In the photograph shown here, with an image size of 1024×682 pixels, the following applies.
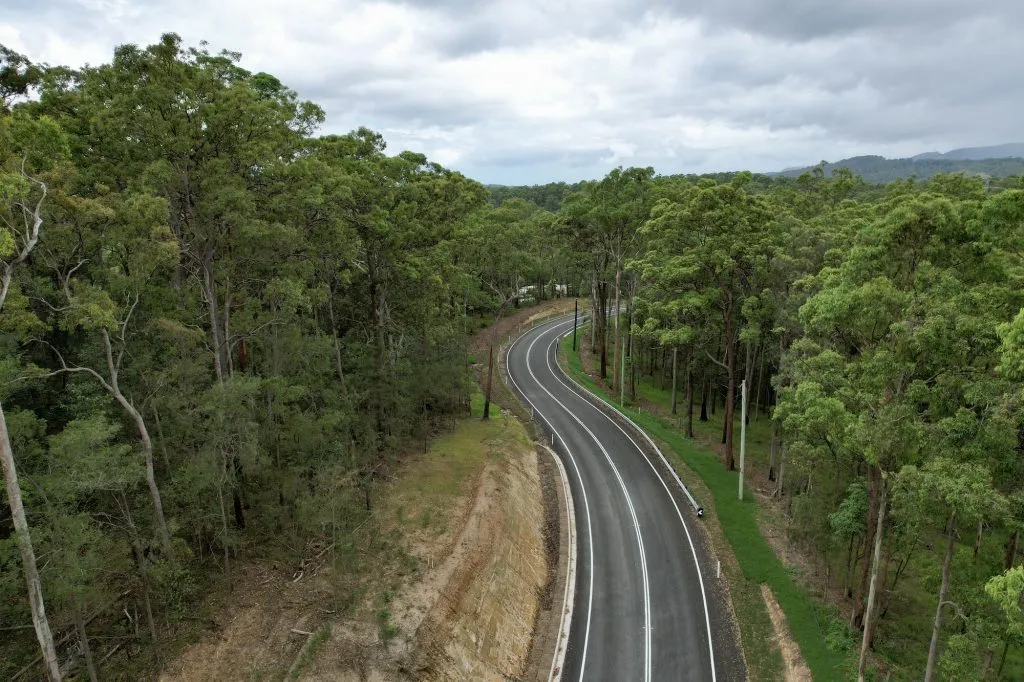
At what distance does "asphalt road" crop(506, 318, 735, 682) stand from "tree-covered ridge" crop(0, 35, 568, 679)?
11029 mm

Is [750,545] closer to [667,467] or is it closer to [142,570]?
[667,467]

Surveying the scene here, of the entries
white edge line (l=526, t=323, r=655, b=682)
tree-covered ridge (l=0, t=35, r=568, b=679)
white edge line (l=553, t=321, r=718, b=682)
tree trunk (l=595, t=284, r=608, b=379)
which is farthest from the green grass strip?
tree-covered ridge (l=0, t=35, r=568, b=679)

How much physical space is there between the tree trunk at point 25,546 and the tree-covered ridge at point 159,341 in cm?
5

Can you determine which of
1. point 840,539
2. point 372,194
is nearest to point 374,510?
point 372,194

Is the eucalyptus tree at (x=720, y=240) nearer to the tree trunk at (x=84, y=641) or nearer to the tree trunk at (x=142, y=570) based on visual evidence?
the tree trunk at (x=142, y=570)

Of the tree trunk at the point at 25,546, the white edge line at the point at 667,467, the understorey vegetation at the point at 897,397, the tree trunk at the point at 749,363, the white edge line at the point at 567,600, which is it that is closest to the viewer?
the tree trunk at the point at 25,546

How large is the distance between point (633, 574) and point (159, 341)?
22.4 metres

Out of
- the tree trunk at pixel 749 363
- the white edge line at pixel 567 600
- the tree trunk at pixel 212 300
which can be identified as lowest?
the white edge line at pixel 567 600

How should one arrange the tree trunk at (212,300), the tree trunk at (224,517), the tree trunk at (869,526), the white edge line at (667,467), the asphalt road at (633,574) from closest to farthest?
the tree trunk at (224,517), the tree trunk at (212,300), the tree trunk at (869,526), the asphalt road at (633,574), the white edge line at (667,467)

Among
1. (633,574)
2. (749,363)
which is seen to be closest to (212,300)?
(633,574)

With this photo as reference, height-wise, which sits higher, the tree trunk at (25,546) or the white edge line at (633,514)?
the tree trunk at (25,546)

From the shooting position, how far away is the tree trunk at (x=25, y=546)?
12172mm

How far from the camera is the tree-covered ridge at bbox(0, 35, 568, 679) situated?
14.2 metres

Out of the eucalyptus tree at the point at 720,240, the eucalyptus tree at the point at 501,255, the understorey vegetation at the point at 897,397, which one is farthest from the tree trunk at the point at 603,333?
the eucalyptus tree at the point at 720,240
